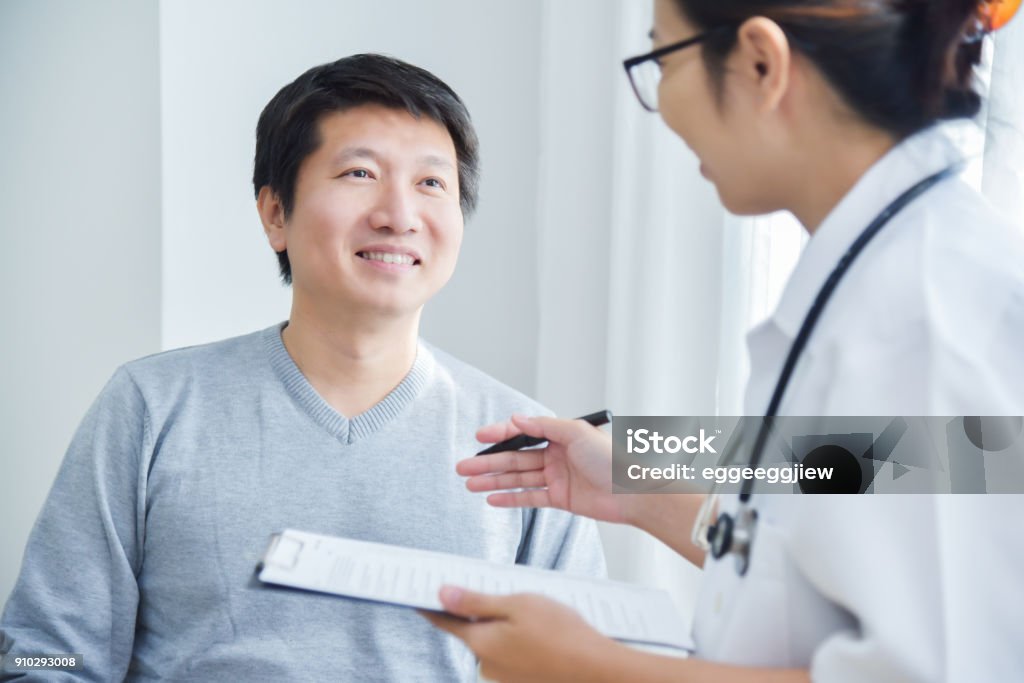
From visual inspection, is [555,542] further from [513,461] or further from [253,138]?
[253,138]

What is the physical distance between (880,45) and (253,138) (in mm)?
1551

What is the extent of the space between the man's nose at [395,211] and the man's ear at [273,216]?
0.62ft

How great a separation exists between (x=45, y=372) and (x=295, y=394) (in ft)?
3.04

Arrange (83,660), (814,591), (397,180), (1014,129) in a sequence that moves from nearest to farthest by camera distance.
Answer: (814,591) < (1014,129) < (83,660) < (397,180)

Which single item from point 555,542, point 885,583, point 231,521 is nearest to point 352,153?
point 231,521

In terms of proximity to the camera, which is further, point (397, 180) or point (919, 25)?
point (397, 180)

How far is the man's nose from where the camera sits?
1.34 m

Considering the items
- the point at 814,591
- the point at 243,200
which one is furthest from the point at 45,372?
the point at 814,591

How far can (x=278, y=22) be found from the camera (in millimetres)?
1998

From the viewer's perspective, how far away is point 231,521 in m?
1.29

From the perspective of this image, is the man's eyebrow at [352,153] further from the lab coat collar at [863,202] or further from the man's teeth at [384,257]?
the lab coat collar at [863,202]

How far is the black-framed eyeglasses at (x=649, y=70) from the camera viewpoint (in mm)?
762

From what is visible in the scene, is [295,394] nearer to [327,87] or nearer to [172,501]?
[172,501]

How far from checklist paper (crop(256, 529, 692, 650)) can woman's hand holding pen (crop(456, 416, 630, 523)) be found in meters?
0.18
